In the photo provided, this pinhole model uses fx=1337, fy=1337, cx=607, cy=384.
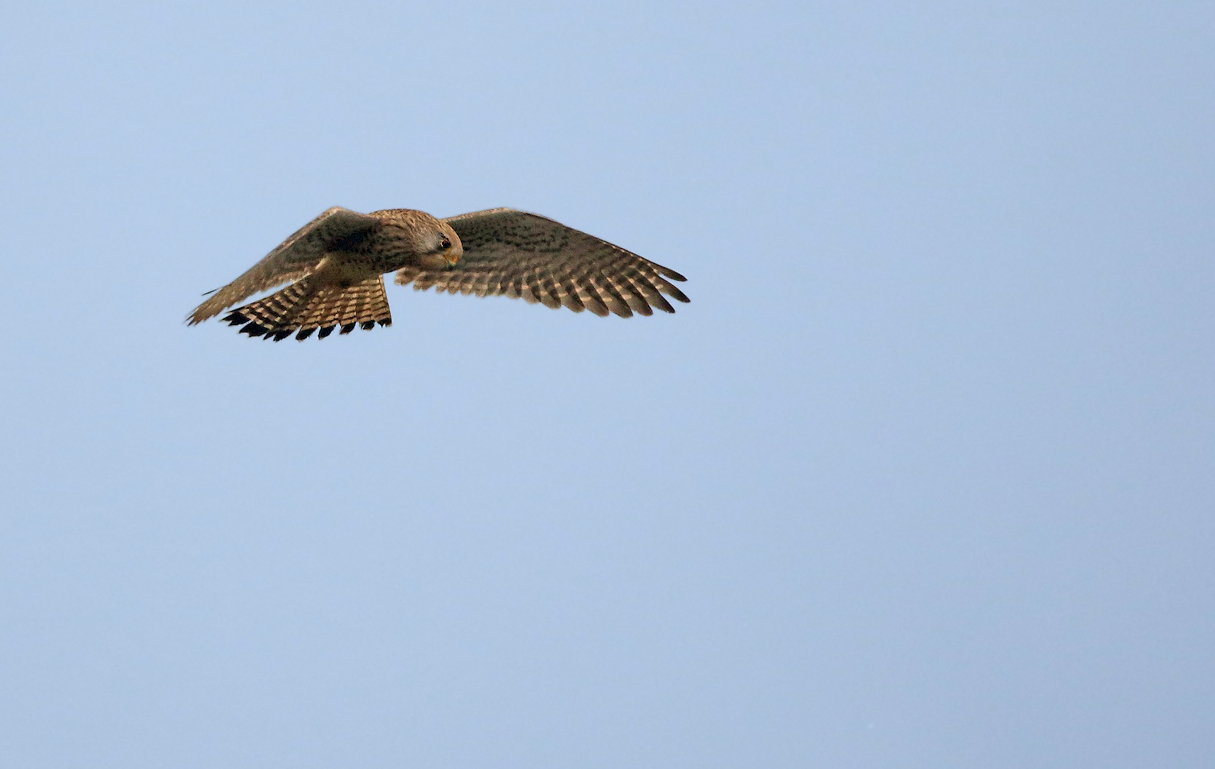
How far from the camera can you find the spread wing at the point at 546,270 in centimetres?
1016

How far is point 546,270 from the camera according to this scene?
34.6 ft


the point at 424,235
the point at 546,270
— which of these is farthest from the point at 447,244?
the point at 546,270

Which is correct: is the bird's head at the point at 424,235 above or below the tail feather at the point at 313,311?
above

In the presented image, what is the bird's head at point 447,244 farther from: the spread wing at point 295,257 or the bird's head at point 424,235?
the spread wing at point 295,257

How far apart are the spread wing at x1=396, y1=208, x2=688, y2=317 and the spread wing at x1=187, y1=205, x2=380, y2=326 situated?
145 centimetres

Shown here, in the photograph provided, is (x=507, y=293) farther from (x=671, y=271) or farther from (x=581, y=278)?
(x=671, y=271)

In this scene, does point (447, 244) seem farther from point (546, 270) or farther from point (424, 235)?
point (546, 270)

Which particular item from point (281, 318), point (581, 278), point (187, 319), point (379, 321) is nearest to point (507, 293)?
point (581, 278)

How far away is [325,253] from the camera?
8.76 metres

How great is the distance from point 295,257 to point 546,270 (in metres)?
2.51

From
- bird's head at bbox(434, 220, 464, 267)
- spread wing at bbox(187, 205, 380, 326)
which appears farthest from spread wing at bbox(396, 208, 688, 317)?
spread wing at bbox(187, 205, 380, 326)

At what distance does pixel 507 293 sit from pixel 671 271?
1.34m

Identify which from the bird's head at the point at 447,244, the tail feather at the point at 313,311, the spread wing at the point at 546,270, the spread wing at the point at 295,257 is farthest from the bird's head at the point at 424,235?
the spread wing at the point at 546,270

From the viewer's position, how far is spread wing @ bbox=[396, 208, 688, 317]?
10.2m
